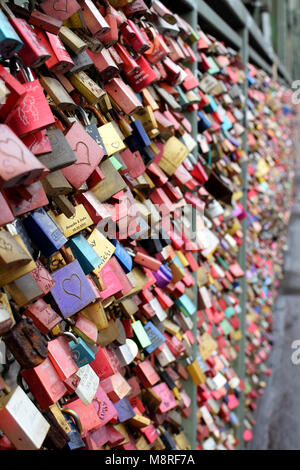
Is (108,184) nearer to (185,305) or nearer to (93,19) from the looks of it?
(93,19)

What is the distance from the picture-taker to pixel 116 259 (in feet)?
4.51

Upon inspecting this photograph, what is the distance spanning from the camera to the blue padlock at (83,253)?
1.19 m

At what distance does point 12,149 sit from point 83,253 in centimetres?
40

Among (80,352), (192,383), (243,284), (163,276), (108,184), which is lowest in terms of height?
(243,284)

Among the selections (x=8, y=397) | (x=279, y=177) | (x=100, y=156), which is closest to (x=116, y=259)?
(x=100, y=156)

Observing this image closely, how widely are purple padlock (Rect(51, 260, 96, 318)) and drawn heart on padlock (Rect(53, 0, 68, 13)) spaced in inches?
22.3

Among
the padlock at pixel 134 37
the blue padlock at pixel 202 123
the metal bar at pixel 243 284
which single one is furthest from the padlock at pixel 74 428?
the metal bar at pixel 243 284

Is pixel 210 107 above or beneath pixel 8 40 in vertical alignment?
beneath

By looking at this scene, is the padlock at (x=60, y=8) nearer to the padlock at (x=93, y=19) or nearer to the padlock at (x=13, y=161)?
the padlock at (x=93, y=19)

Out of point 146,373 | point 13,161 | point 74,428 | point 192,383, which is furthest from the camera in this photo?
point 192,383

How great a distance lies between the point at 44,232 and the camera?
1.04 meters

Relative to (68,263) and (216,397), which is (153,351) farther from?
(216,397)

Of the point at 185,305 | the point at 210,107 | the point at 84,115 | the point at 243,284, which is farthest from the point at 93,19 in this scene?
the point at 243,284

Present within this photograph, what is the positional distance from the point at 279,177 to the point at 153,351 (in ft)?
13.7
